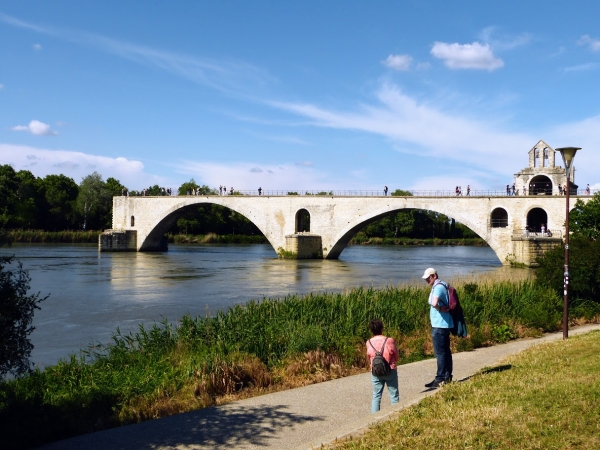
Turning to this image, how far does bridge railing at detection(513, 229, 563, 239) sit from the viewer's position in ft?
121

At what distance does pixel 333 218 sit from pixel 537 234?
1418 cm

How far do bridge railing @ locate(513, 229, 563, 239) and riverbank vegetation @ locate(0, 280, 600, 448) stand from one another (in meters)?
24.0

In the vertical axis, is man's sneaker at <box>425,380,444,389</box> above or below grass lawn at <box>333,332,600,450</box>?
below

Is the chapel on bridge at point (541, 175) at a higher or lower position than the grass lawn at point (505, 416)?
higher

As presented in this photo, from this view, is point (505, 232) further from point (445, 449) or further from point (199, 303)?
point (445, 449)

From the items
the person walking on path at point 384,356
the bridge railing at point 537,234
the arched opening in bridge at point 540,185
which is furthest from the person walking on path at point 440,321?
the arched opening in bridge at point 540,185

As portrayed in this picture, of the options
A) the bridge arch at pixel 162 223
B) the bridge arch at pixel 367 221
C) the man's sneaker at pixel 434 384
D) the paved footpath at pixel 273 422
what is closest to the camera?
the paved footpath at pixel 273 422

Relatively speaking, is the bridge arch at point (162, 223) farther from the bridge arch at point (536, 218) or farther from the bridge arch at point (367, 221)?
the bridge arch at point (536, 218)

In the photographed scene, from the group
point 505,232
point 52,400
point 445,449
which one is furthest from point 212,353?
point 505,232

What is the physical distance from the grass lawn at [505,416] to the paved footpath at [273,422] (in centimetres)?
31

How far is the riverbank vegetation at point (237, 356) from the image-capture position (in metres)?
7.25

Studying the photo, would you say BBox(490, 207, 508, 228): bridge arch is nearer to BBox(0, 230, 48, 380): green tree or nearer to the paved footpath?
the paved footpath

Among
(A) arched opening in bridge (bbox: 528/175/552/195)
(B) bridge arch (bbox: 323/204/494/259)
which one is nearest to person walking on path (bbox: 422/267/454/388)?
(B) bridge arch (bbox: 323/204/494/259)

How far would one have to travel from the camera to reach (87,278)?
27.8 m
